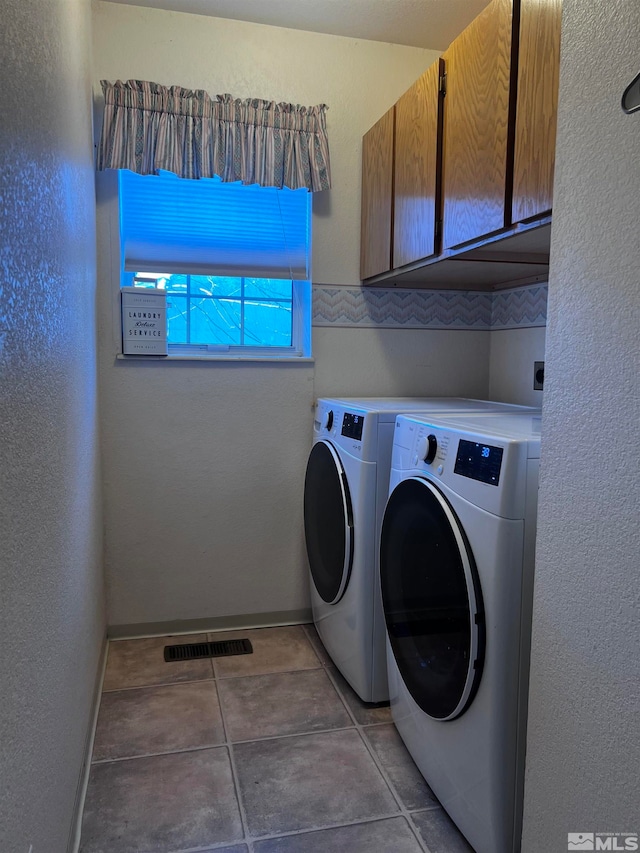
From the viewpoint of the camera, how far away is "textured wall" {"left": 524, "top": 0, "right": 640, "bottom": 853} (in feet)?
2.89

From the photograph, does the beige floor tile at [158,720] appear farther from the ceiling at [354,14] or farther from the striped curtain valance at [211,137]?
the ceiling at [354,14]

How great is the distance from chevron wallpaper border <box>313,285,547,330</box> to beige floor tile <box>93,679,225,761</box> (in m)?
1.51

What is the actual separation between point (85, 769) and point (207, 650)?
81 cm

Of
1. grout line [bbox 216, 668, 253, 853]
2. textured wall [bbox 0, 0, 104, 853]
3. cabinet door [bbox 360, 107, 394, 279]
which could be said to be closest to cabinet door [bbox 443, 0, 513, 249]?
cabinet door [bbox 360, 107, 394, 279]

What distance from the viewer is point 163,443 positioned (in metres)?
2.47

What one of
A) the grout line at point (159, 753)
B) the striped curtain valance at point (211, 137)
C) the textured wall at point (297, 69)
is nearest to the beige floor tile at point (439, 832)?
the grout line at point (159, 753)

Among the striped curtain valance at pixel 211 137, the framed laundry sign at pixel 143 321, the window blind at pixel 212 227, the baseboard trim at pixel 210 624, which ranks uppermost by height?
the striped curtain valance at pixel 211 137

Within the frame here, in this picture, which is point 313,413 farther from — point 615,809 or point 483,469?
point 615,809

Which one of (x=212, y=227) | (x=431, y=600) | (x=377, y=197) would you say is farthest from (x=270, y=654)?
(x=377, y=197)

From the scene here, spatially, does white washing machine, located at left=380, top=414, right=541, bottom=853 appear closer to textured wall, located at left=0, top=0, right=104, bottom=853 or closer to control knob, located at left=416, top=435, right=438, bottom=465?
control knob, located at left=416, top=435, right=438, bottom=465

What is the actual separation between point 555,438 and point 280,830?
118cm

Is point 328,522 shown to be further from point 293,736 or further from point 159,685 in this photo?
point 159,685

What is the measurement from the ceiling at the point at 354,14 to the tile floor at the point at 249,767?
2447 millimetres

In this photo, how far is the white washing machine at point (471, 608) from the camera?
4.14ft
